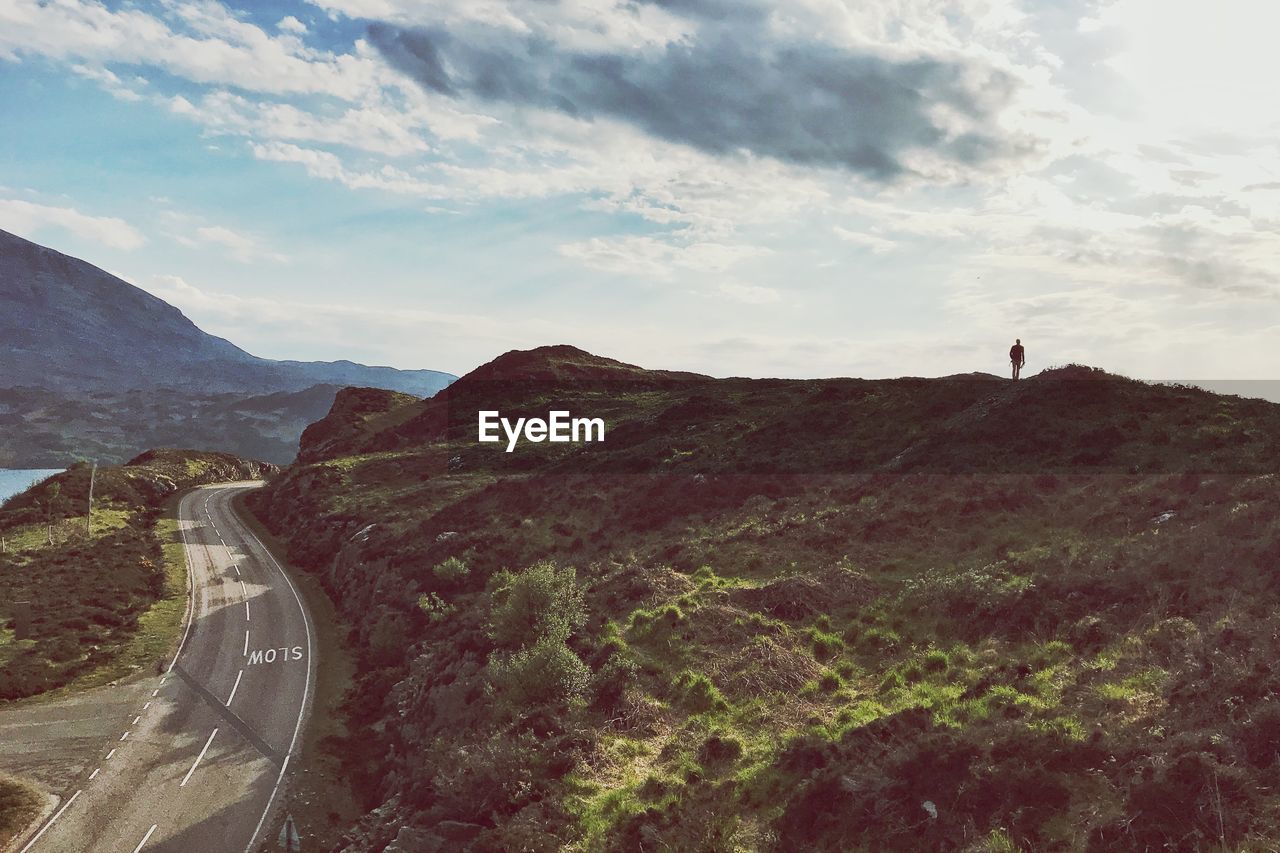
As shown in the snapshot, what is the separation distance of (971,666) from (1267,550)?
9500 mm

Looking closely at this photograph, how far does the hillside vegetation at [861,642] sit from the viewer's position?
1377cm

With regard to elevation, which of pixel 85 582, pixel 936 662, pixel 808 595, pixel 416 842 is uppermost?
pixel 808 595

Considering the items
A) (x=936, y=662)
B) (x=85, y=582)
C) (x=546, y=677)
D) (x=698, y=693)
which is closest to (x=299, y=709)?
(x=546, y=677)

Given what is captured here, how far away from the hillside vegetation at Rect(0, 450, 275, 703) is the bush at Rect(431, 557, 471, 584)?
53.2ft

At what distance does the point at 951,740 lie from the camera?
14922 millimetres

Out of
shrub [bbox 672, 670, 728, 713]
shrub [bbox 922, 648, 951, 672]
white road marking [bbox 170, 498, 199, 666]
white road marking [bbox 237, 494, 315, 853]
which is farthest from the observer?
white road marking [bbox 170, 498, 199, 666]

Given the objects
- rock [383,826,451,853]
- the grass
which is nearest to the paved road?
the grass

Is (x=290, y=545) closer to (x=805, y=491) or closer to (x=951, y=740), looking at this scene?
(x=805, y=491)

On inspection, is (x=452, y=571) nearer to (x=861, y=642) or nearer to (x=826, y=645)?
(x=826, y=645)

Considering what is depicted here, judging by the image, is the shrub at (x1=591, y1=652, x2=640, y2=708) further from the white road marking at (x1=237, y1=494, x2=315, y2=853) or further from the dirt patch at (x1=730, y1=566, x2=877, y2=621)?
the white road marking at (x1=237, y1=494, x2=315, y2=853)

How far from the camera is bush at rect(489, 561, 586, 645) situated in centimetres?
2661
